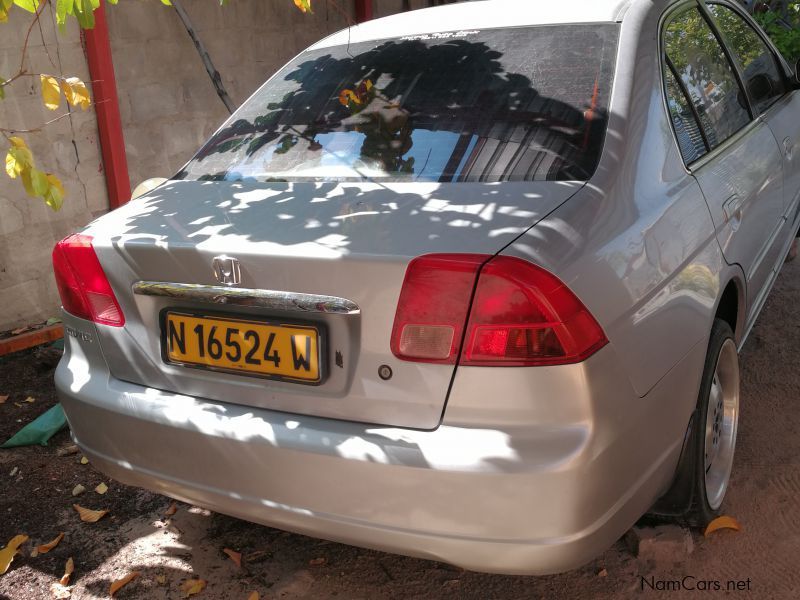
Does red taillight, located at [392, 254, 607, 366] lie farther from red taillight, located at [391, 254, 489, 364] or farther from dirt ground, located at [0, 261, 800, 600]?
dirt ground, located at [0, 261, 800, 600]

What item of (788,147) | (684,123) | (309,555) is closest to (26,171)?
(309,555)

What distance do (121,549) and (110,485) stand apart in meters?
0.50

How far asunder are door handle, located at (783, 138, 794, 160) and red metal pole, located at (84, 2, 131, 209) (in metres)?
3.59

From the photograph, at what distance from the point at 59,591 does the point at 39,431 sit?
119 centimetres

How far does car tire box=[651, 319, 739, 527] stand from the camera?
8.06ft

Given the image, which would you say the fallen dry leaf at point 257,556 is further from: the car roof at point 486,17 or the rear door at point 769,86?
the rear door at point 769,86

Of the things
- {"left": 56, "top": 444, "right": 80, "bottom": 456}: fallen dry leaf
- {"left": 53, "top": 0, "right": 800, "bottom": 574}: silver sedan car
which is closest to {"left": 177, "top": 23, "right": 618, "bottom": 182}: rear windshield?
{"left": 53, "top": 0, "right": 800, "bottom": 574}: silver sedan car

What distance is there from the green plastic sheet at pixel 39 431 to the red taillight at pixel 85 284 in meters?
1.44

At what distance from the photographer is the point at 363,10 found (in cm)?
718

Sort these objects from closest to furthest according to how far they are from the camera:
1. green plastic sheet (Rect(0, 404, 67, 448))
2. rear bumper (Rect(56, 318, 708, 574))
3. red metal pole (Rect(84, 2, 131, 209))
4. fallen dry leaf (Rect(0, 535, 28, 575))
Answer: rear bumper (Rect(56, 318, 708, 574)) < fallen dry leaf (Rect(0, 535, 28, 575)) < green plastic sheet (Rect(0, 404, 67, 448)) < red metal pole (Rect(84, 2, 131, 209))

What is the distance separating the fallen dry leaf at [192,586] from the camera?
2574mm

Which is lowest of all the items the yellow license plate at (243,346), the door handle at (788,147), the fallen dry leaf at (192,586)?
the fallen dry leaf at (192,586)

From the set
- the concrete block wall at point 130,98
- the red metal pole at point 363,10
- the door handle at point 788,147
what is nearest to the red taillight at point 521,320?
the door handle at point 788,147

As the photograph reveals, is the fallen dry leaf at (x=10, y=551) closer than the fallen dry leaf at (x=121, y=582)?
No
